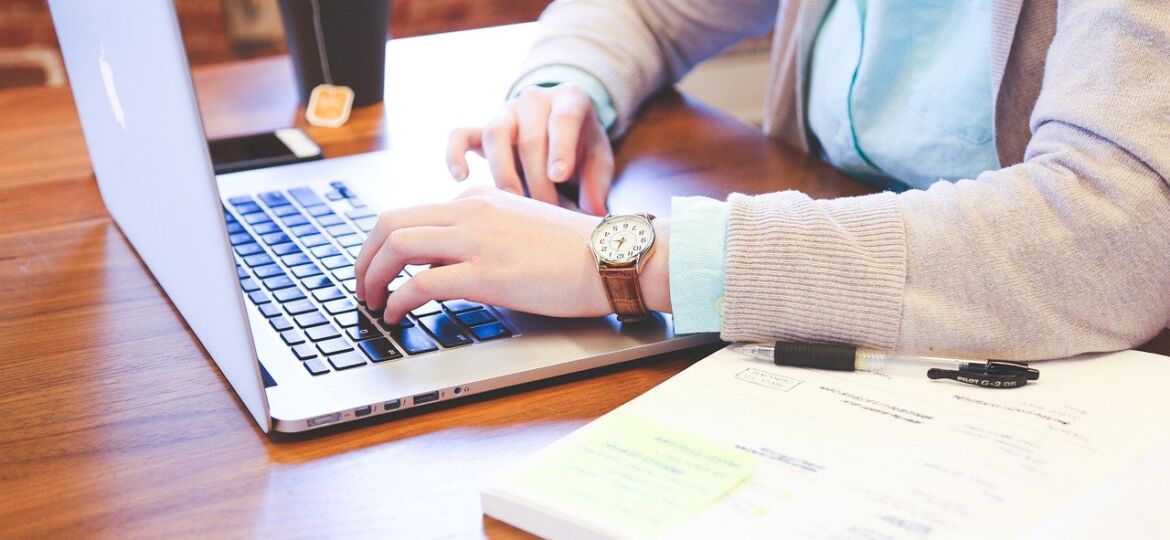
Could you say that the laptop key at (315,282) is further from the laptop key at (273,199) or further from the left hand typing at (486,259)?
the laptop key at (273,199)

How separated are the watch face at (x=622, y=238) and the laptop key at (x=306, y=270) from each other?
8.9 inches

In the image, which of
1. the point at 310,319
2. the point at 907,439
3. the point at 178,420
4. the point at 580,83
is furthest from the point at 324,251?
the point at 907,439

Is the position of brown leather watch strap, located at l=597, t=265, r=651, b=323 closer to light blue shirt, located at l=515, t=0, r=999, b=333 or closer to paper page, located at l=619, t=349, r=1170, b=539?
paper page, located at l=619, t=349, r=1170, b=539

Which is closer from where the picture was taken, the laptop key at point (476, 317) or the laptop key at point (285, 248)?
the laptop key at point (476, 317)

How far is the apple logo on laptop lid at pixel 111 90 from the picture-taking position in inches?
28.5

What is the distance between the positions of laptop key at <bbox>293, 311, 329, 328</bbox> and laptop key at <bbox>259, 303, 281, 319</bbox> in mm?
18

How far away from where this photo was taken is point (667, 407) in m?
0.60

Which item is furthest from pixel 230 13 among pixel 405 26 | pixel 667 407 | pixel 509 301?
pixel 667 407

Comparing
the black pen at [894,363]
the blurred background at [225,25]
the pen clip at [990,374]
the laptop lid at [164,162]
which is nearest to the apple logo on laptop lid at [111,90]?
the laptop lid at [164,162]

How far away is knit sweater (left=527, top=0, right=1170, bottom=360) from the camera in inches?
26.0

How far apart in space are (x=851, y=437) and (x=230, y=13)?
204cm

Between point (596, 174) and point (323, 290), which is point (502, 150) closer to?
point (596, 174)

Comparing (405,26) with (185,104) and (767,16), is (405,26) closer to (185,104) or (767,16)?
(767,16)

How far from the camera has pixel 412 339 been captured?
27.3 inches
